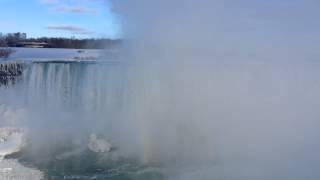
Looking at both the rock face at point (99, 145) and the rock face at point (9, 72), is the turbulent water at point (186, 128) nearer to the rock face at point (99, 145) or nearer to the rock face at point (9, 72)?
the rock face at point (99, 145)

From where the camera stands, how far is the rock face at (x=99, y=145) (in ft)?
54.6

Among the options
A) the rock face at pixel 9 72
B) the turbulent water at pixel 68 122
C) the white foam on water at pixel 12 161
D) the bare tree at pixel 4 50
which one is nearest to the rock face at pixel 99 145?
the turbulent water at pixel 68 122

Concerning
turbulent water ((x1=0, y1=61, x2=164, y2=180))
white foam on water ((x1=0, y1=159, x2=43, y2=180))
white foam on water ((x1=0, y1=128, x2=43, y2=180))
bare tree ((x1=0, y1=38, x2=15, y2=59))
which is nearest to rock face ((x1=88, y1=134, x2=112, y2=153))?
turbulent water ((x1=0, y1=61, x2=164, y2=180))

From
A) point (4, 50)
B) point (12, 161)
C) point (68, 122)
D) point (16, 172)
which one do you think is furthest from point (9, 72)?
point (4, 50)

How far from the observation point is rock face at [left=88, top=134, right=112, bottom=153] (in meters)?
16.6

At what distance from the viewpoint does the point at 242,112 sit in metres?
17.3

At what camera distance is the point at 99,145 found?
674 inches

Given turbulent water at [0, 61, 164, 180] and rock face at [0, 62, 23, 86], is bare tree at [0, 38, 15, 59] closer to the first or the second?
rock face at [0, 62, 23, 86]

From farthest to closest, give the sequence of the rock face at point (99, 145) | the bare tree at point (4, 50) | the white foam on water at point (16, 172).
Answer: the bare tree at point (4, 50), the rock face at point (99, 145), the white foam on water at point (16, 172)

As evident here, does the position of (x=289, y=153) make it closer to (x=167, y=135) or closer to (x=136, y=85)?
(x=167, y=135)

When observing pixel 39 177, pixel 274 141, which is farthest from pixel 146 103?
pixel 39 177

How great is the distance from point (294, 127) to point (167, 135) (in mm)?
4008

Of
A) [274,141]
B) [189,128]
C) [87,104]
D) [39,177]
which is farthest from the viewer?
[87,104]

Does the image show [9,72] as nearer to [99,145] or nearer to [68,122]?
[68,122]
